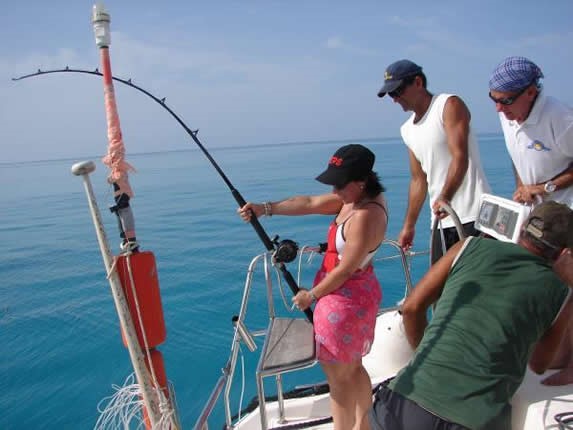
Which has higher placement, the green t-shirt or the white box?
the white box

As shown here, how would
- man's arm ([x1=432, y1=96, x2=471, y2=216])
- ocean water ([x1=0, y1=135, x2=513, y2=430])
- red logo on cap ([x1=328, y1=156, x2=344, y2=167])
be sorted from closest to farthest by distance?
red logo on cap ([x1=328, y1=156, x2=344, y2=167]), man's arm ([x1=432, y1=96, x2=471, y2=216]), ocean water ([x1=0, y1=135, x2=513, y2=430])

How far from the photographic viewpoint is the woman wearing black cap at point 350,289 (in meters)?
1.67

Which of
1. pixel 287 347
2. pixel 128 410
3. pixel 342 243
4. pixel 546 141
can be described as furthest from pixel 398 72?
pixel 128 410

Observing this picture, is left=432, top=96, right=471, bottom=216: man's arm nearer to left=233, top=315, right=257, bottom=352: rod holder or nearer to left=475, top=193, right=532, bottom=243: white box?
left=475, top=193, right=532, bottom=243: white box

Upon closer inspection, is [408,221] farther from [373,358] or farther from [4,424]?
[4,424]

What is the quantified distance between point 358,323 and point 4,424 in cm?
427

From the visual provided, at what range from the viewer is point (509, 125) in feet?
7.22

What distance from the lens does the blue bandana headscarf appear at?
193cm

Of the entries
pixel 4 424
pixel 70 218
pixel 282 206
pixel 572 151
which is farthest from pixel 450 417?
pixel 70 218

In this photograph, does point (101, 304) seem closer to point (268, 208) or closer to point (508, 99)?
point (268, 208)

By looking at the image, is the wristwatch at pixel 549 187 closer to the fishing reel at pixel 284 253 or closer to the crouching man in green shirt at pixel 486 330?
the crouching man in green shirt at pixel 486 330

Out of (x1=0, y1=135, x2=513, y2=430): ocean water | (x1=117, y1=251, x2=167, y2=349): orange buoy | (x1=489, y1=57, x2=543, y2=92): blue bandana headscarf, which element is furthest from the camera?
(x1=0, y1=135, x2=513, y2=430): ocean water

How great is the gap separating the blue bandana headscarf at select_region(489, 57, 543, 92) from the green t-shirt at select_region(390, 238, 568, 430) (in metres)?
0.91

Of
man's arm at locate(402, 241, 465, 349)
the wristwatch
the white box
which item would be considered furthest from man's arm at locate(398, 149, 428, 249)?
man's arm at locate(402, 241, 465, 349)
